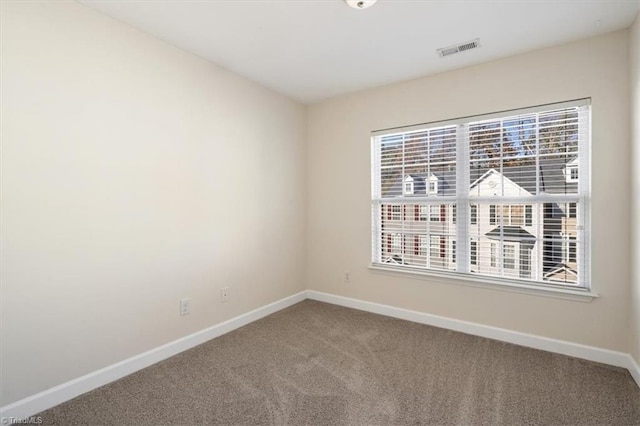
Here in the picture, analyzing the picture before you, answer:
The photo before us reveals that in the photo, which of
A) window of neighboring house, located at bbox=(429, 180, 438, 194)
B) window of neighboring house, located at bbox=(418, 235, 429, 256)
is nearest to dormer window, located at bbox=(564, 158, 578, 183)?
window of neighboring house, located at bbox=(429, 180, 438, 194)

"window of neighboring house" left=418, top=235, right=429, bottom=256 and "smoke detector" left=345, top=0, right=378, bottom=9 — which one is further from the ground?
"smoke detector" left=345, top=0, right=378, bottom=9

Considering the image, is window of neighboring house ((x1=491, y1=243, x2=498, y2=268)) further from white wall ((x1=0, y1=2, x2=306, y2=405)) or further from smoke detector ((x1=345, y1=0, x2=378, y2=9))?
white wall ((x1=0, y1=2, x2=306, y2=405))

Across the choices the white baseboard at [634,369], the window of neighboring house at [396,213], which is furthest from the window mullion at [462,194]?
the white baseboard at [634,369]

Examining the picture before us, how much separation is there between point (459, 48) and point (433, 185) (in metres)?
1.26

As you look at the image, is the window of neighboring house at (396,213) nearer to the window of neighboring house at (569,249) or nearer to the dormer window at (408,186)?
the dormer window at (408,186)

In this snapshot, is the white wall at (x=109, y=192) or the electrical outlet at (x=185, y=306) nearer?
the white wall at (x=109, y=192)

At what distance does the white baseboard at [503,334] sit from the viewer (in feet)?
7.88

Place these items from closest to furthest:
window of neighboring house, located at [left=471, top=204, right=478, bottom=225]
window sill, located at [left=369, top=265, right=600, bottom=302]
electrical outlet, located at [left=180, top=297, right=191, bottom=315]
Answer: window sill, located at [left=369, top=265, right=600, bottom=302] → electrical outlet, located at [left=180, top=297, right=191, bottom=315] → window of neighboring house, located at [left=471, top=204, right=478, bottom=225]

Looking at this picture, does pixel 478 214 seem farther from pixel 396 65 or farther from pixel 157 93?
pixel 157 93

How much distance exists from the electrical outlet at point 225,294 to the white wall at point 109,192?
5 centimetres

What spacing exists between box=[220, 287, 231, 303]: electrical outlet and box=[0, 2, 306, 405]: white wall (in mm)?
53

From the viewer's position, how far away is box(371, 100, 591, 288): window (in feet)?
8.46

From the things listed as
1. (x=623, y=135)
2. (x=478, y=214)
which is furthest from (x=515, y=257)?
(x=623, y=135)

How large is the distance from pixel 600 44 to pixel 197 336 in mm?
4104
